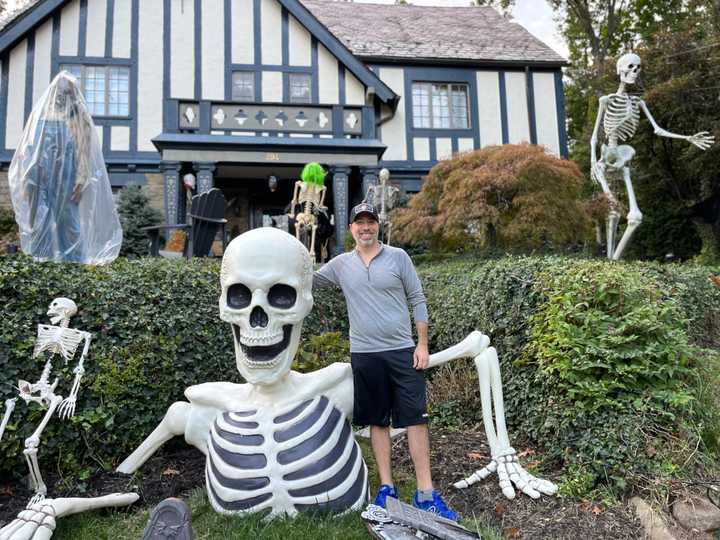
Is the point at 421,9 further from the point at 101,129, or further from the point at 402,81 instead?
the point at 101,129

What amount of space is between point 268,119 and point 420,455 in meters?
11.5

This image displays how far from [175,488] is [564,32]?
26.6m

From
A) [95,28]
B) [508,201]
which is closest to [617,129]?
[508,201]

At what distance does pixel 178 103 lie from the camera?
12.5 metres

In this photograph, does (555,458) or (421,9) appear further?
(421,9)

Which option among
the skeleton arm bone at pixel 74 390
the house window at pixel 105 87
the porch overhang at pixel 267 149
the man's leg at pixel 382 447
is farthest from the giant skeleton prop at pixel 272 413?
the house window at pixel 105 87

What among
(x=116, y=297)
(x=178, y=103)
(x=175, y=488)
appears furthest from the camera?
(x=178, y=103)

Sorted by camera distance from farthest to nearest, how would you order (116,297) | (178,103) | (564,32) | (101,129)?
1. (564,32)
2. (101,129)
3. (178,103)
4. (116,297)

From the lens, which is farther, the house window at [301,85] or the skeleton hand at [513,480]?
the house window at [301,85]

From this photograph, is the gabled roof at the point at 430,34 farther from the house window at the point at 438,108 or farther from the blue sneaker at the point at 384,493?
the blue sneaker at the point at 384,493

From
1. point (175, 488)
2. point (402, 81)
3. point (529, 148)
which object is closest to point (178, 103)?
point (402, 81)

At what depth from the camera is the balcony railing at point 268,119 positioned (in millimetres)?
12547

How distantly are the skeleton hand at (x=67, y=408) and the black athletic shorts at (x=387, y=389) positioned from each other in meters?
1.68

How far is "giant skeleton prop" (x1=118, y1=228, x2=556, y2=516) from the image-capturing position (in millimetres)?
2514
